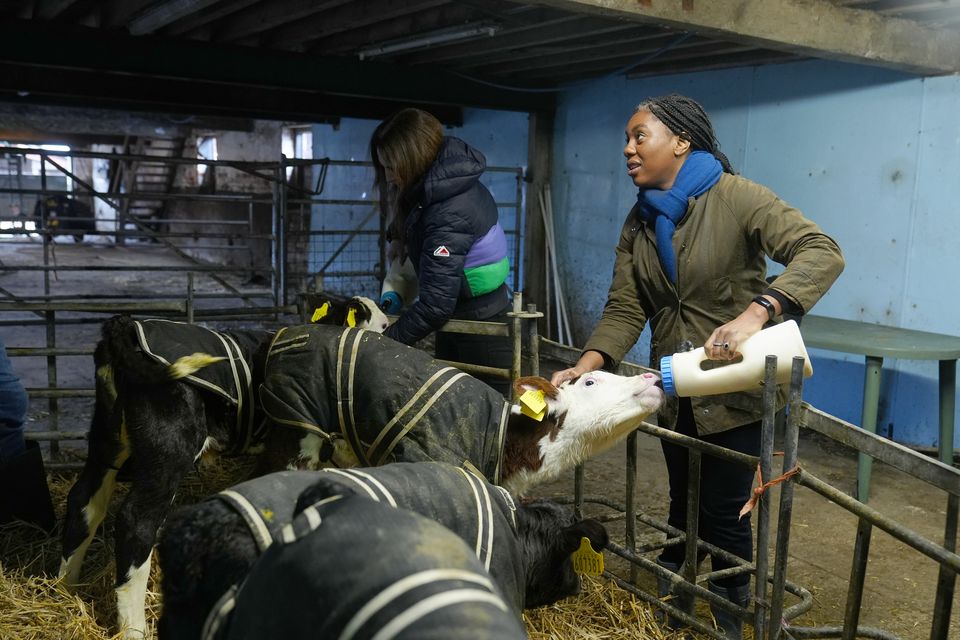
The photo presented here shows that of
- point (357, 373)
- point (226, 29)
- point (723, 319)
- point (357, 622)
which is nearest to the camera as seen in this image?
point (357, 622)

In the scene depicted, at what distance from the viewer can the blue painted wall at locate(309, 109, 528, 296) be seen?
31.4ft

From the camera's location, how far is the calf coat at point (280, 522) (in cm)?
157

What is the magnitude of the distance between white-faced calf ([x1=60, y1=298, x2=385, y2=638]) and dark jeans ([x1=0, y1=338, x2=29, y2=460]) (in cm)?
61

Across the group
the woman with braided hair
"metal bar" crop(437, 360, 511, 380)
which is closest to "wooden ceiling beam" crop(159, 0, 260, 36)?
"metal bar" crop(437, 360, 511, 380)

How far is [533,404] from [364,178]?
957 centimetres

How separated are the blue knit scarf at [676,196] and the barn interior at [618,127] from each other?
802mm

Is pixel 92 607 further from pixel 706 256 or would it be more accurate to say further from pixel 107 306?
pixel 706 256

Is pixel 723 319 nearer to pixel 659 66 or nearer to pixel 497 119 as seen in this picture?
pixel 659 66

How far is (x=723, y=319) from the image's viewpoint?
8.64 ft

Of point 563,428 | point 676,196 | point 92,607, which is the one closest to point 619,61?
point 676,196

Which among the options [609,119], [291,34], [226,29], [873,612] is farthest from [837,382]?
[226,29]

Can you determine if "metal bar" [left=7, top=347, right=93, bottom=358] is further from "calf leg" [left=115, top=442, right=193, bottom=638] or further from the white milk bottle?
the white milk bottle

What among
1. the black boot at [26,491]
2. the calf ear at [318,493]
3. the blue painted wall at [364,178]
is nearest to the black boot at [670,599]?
the calf ear at [318,493]

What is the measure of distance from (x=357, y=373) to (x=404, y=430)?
291 mm
